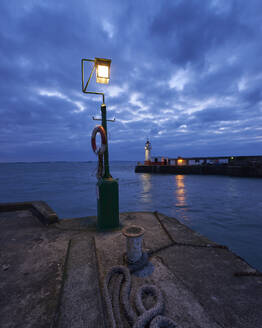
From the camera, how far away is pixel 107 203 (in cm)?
423

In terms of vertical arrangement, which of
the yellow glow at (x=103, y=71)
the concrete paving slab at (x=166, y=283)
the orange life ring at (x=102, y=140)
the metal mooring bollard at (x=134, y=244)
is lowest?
the concrete paving slab at (x=166, y=283)

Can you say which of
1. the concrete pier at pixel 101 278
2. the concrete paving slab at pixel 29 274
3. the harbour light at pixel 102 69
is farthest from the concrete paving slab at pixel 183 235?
the harbour light at pixel 102 69

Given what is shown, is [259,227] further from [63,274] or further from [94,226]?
[63,274]

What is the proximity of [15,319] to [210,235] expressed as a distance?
754cm

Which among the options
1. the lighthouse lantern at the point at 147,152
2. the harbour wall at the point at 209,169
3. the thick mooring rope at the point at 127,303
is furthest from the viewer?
the lighthouse lantern at the point at 147,152

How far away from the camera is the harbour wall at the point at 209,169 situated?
101ft

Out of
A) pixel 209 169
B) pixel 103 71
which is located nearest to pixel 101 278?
pixel 103 71

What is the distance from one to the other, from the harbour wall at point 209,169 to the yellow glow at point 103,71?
35.3 metres

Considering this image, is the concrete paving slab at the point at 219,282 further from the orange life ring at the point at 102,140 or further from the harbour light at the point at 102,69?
the harbour light at the point at 102,69

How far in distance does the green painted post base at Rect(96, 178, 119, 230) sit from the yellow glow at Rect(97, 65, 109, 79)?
268 cm

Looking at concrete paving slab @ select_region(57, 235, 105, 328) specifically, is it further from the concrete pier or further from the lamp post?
the lamp post

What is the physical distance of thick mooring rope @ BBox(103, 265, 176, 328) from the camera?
5.78ft

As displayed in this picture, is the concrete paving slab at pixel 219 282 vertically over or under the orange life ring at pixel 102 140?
under

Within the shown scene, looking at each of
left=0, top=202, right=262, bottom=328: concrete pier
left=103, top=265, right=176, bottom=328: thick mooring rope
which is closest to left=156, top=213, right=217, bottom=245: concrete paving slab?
left=0, top=202, right=262, bottom=328: concrete pier
